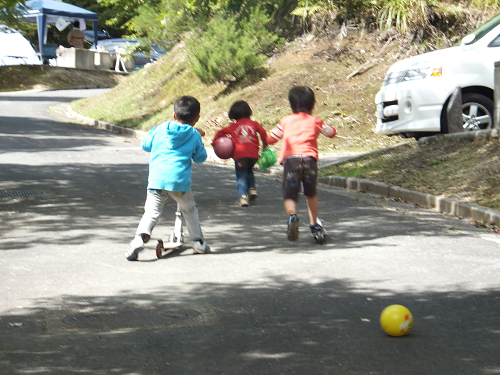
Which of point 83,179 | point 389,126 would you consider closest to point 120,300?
point 83,179

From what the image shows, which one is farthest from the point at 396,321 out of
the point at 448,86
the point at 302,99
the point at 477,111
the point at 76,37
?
the point at 76,37

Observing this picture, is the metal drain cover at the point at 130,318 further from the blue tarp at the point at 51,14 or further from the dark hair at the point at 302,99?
the blue tarp at the point at 51,14

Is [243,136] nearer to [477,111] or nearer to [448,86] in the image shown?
[448,86]

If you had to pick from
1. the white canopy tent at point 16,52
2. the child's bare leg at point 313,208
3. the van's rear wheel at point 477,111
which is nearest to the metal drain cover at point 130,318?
the child's bare leg at point 313,208

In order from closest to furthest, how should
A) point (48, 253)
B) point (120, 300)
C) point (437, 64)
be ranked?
point (120, 300) → point (48, 253) → point (437, 64)

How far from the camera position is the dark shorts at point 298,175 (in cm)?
769

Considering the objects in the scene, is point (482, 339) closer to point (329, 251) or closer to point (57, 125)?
point (329, 251)

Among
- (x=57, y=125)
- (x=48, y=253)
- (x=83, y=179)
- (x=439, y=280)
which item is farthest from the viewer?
(x=57, y=125)

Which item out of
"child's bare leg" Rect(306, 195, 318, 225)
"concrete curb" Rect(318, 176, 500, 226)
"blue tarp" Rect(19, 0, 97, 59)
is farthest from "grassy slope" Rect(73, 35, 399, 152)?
"blue tarp" Rect(19, 0, 97, 59)

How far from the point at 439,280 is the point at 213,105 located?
14.7m

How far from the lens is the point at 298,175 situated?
7.74 m

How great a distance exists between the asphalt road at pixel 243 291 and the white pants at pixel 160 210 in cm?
27

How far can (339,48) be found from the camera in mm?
20469

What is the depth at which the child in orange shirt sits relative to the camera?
7.70 m
